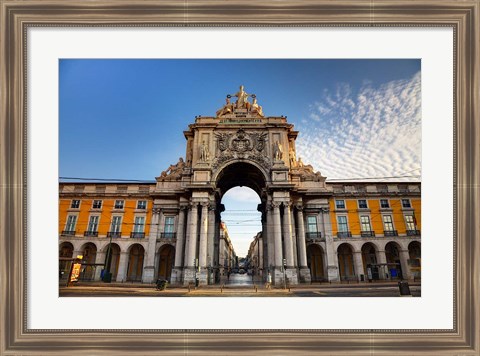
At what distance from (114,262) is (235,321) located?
29.1 m

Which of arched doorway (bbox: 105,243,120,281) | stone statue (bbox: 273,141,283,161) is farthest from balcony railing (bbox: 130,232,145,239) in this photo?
stone statue (bbox: 273,141,283,161)

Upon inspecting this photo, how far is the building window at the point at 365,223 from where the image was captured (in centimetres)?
3176

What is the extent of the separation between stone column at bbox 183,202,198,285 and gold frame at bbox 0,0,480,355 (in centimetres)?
1967

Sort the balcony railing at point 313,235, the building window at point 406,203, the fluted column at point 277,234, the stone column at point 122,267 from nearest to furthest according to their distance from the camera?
the fluted column at point 277,234, the balcony railing at point 313,235, the stone column at point 122,267, the building window at point 406,203

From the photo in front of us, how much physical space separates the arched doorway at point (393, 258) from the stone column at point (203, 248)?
65.0 feet

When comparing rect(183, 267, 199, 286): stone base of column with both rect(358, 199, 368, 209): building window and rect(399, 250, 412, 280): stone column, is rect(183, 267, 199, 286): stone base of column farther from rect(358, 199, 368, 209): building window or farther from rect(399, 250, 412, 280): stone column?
rect(399, 250, 412, 280): stone column

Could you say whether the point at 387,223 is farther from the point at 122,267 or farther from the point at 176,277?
the point at 122,267

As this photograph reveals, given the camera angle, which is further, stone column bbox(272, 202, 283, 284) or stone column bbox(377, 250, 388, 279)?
stone column bbox(377, 250, 388, 279)

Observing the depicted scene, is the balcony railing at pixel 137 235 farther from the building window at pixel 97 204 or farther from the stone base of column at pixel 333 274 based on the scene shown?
the stone base of column at pixel 333 274

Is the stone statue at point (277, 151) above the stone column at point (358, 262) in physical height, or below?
above

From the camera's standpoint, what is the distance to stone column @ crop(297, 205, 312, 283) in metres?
27.1

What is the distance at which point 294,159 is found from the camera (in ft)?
106

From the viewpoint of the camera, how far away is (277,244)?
1057 inches

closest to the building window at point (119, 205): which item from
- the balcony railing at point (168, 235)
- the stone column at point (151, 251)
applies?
the stone column at point (151, 251)
